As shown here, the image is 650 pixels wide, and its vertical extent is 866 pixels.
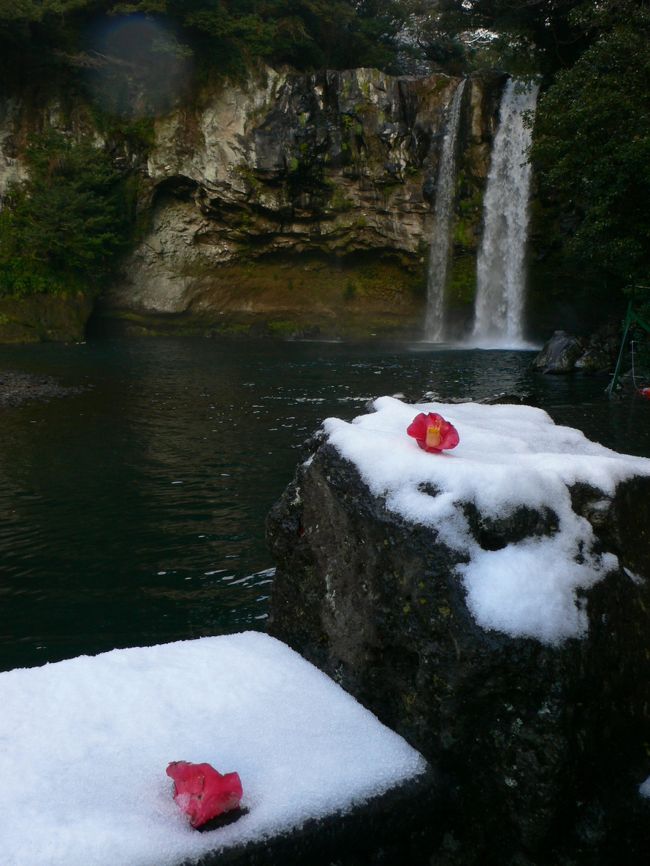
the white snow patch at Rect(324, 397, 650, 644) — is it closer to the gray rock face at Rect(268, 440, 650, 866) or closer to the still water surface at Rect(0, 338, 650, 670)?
the gray rock face at Rect(268, 440, 650, 866)

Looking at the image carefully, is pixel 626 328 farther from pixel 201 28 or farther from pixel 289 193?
pixel 201 28

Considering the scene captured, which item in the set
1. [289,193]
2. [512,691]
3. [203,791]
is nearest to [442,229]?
[289,193]

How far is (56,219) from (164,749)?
1011 inches

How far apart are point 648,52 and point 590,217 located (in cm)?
313

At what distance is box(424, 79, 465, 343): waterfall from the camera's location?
25.7 meters

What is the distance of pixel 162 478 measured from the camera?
7941 mm

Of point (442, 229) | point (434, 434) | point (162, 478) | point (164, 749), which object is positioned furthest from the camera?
point (442, 229)

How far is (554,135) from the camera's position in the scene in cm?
1562

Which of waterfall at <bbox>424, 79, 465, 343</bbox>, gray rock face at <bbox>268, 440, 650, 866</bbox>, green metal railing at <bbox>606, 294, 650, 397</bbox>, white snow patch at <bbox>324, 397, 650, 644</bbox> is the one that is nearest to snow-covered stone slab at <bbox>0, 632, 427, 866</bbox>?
gray rock face at <bbox>268, 440, 650, 866</bbox>

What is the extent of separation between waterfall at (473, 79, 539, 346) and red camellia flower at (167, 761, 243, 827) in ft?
83.0

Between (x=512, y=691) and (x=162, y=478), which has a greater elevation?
(x=512, y=691)

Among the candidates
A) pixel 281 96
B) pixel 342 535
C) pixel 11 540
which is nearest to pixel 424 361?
pixel 281 96

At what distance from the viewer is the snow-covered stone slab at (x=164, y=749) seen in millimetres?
1894

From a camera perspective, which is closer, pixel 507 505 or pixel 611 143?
pixel 507 505
